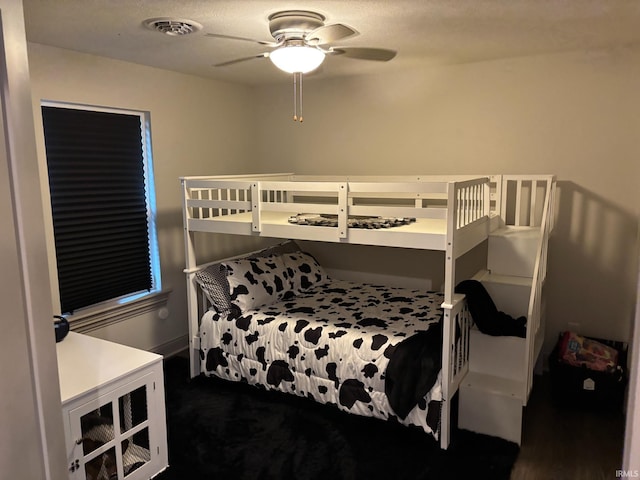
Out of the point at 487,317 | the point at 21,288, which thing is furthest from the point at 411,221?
the point at 21,288

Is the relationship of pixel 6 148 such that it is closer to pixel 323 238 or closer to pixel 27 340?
pixel 27 340

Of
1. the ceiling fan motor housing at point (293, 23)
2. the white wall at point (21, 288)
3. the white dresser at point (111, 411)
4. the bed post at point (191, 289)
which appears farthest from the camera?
the bed post at point (191, 289)

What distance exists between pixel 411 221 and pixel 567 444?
5.02ft

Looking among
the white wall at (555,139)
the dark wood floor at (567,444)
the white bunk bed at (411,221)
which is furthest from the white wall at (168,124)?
the dark wood floor at (567,444)

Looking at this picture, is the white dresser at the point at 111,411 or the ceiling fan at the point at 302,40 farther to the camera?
the ceiling fan at the point at 302,40

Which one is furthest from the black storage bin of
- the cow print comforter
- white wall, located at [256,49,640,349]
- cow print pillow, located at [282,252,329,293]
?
cow print pillow, located at [282,252,329,293]

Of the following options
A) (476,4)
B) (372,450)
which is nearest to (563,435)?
(372,450)

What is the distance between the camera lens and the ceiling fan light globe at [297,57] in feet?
7.36

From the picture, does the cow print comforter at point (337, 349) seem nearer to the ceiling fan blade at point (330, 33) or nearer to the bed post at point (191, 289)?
the bed post at point (191, 289)

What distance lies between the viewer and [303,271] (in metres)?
3.88

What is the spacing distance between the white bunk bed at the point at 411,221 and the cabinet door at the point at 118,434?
1128 millimetres

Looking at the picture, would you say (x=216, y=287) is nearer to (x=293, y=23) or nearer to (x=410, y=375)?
(x=410, y=375)

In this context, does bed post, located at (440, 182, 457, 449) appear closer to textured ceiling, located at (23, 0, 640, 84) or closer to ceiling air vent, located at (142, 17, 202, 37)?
textured ceiling, located at (23, 0, 640, 84)

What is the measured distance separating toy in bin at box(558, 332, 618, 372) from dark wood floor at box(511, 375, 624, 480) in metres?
0.28
